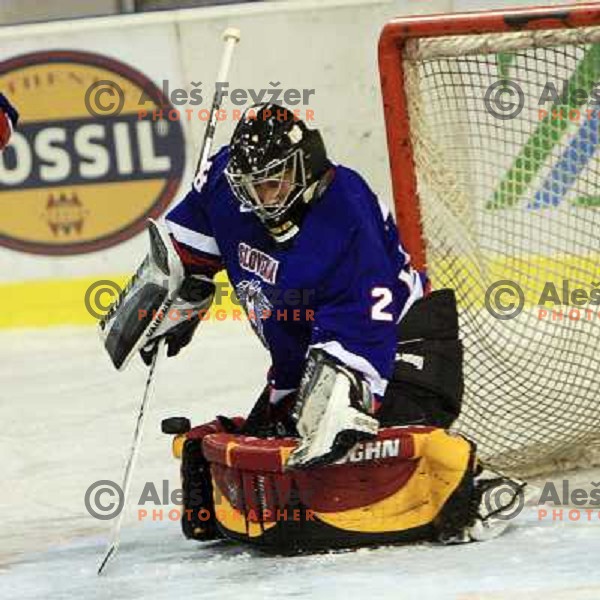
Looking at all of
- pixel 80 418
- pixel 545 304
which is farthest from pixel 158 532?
pixel 80 418

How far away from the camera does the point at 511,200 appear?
4.33m

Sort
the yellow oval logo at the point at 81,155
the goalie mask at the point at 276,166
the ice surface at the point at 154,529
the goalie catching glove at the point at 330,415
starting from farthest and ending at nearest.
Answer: the yellow oval logo at the point at 81,155 → the goalie mask at the point at 276,166 → the goalie catching glove at the point at 330,415 → the ice surface at the point at 154,529

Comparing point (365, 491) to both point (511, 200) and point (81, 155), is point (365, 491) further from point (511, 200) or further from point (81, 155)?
point (81, 155)

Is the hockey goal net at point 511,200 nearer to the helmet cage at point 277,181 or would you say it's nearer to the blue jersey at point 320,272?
the blue jersey at point 320,272

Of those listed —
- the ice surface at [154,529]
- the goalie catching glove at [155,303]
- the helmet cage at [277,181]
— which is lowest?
the ice surface at [154,529]

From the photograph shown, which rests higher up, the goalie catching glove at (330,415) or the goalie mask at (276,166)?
the goalie mask at (276,166)

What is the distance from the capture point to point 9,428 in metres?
5.08

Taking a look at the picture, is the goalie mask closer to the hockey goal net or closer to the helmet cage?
the helmet cage

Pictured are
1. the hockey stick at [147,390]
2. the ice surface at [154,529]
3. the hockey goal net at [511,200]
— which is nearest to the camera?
the ice surface at [154,529]

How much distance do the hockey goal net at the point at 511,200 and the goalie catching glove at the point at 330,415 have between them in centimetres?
82

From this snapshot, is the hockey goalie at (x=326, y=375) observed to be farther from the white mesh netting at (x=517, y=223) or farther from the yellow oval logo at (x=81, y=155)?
the yellow oval logo at (x=81, y=155)

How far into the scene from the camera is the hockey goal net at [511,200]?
3723 mm

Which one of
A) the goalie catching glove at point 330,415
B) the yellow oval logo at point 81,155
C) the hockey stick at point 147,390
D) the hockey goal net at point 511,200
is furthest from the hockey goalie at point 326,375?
the yellow oval logo at point 81,155

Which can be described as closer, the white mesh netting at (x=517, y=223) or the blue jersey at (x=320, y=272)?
the blue jersey at (x=320, y=272)
